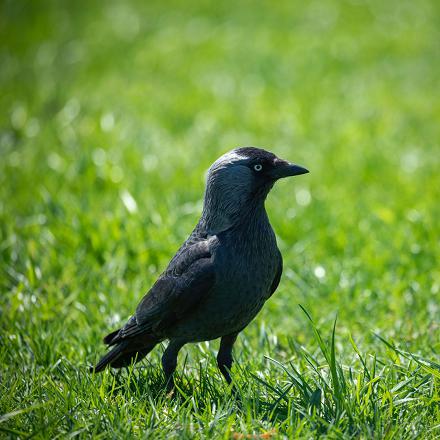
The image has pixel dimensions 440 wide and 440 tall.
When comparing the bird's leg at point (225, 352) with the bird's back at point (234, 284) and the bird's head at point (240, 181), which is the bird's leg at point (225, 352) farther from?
the bird's head at point (240, 181)

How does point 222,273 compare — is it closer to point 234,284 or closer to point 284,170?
point 234,284

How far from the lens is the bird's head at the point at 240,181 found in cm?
329

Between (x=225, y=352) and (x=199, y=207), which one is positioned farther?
(x=199, y=207)

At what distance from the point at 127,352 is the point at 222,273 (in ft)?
2.54

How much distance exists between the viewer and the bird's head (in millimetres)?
3295

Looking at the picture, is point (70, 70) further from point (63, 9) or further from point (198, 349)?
point (198, 349)

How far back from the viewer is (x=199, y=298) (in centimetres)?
317

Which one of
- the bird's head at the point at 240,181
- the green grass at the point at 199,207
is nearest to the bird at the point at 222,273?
the bird's head at the point at 240,181

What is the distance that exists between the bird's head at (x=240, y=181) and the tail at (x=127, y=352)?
2.29 feet

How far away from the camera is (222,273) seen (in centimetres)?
315

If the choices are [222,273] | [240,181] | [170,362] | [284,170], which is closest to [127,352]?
[170,362]

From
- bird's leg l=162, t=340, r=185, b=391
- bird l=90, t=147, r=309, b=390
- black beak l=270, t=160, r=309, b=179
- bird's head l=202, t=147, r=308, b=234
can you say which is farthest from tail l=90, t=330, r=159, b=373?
black beak l=270, t=160, r=309, b=179

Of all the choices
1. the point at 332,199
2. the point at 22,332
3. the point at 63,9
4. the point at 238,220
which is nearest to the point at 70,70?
the point at 63,9

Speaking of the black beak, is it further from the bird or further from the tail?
the tail
